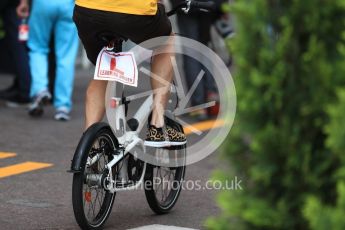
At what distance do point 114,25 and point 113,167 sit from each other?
2.73 feet

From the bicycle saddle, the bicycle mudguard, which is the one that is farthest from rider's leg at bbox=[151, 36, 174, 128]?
the bicycle mudguard

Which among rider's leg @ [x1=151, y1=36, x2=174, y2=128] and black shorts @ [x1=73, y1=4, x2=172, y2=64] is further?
rider's leg @ [x1=151, y1=36, x2=174, y2=128]

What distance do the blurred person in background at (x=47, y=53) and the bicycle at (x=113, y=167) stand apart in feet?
12.5

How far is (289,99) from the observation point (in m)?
3.07

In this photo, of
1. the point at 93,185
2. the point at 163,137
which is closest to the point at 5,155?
the point at 163,137

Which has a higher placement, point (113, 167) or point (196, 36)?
point (196, 36)

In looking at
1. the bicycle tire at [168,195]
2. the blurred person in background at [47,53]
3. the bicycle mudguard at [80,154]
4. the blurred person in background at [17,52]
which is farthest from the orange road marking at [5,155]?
the bicycle mudguard at [80,154]

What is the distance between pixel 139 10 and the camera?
217 inches

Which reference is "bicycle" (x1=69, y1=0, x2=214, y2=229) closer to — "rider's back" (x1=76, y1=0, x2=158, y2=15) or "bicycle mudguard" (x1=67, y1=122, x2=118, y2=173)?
"bicycle mudguard" (x1=67, y1=122, x2=118, y2=173)

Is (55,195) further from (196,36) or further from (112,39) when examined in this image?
(196,36)

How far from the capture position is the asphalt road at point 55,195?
5.83 metres

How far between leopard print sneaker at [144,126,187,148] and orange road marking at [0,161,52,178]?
1739 mm

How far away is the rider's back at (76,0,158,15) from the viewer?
18.0 ft

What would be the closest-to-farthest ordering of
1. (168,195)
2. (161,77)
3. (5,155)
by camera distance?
(161,77) < (168,195) < (5,155)
